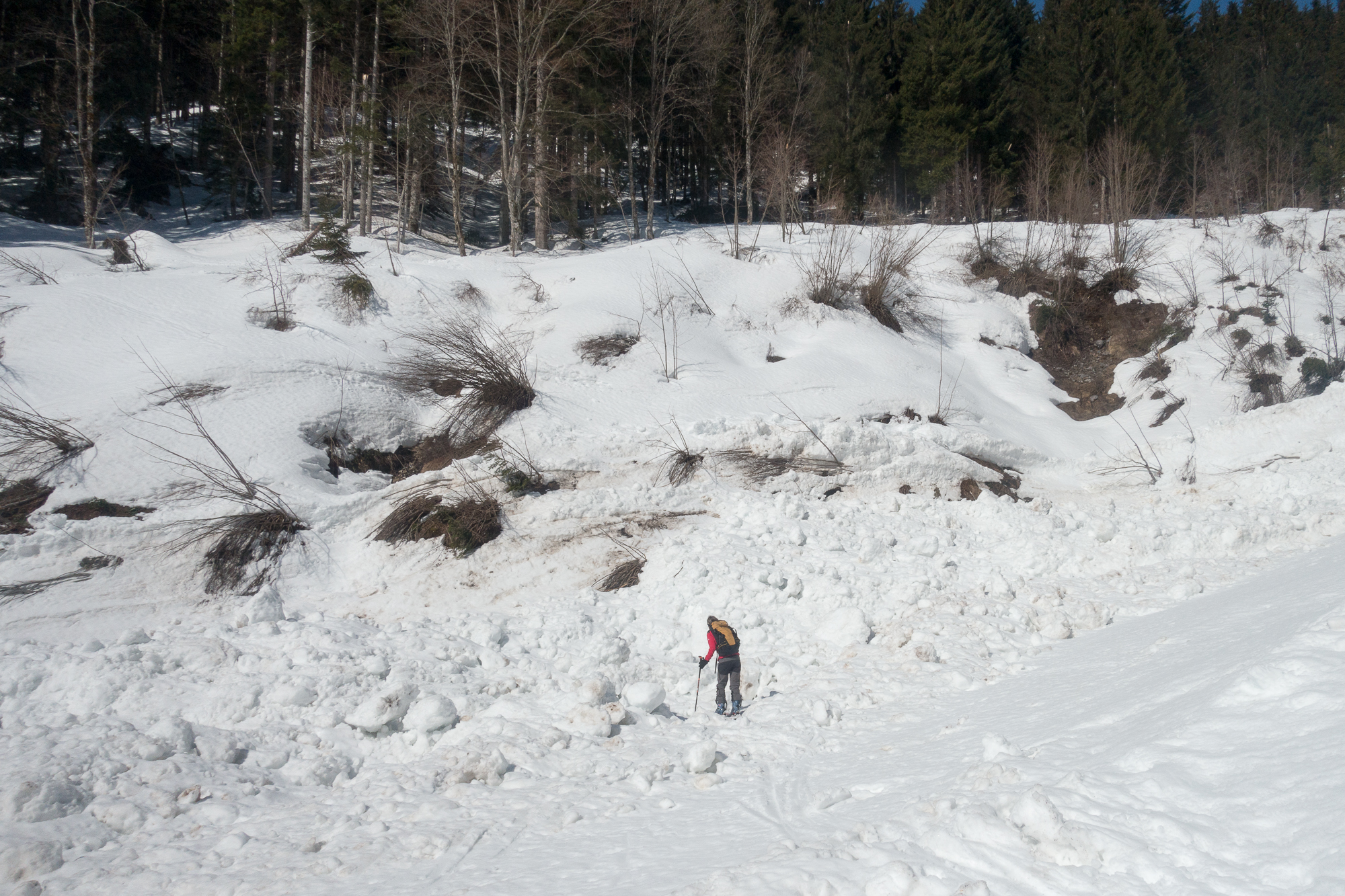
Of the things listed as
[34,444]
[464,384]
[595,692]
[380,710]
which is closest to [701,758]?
[595,692]

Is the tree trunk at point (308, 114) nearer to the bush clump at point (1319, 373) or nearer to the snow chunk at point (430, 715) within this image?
the snow chunk at point (430, 715)

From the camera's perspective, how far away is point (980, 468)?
9.62m

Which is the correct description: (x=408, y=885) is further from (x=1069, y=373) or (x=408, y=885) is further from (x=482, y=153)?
(x=482, y=153)

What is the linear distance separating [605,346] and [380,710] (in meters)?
7.49

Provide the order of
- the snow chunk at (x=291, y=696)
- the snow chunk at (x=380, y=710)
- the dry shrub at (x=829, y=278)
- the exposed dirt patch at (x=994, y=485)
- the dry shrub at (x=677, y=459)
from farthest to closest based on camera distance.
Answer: the dry shrub at (x=829, y=278) < the exposed dirt patch at (x=994, y=485) < the dry shrub at (x=677, y=459) < the snow chunk at (x=291, y=696) < the snow chunk at (x=380, y=710)

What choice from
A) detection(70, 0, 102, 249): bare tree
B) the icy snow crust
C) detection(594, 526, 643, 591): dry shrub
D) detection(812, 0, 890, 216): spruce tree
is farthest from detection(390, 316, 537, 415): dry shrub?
detection(812, 0, 890, 216): spruce tree

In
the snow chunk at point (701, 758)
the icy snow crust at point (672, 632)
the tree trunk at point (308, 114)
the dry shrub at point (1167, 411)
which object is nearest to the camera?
the icy snow crust at point (672, 632)

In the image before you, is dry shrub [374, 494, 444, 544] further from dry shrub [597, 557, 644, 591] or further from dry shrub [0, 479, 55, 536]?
dry shrub [0, 479, 55, 536]

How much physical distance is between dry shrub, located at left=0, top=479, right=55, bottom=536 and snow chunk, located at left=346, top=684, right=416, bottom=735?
16.0 feet

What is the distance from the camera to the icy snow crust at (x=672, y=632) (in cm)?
314

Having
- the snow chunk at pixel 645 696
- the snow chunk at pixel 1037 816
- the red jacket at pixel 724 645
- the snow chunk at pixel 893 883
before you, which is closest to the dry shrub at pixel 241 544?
the snow chunk at pixel 645 696

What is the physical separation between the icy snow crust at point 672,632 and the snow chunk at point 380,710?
0.04 meters

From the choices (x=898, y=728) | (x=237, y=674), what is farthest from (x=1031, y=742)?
(x=237, y=674)

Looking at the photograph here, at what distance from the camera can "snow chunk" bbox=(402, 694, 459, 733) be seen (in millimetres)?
5172
